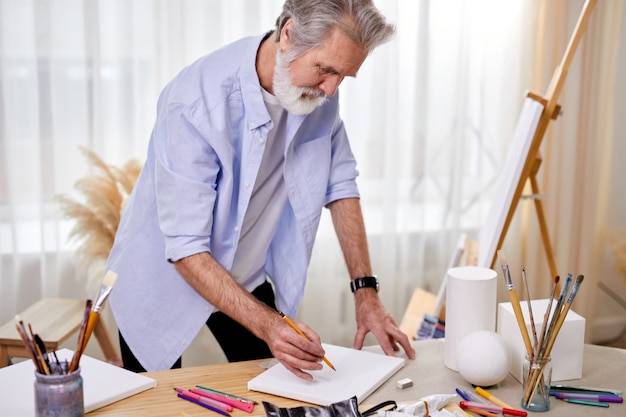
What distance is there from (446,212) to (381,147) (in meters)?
0.48

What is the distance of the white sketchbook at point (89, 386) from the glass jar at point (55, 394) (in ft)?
0.64

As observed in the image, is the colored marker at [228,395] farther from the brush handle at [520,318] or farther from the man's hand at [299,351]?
the brush handle at [520,318]

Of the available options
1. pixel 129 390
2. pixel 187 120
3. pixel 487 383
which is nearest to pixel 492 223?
pixel 487 383

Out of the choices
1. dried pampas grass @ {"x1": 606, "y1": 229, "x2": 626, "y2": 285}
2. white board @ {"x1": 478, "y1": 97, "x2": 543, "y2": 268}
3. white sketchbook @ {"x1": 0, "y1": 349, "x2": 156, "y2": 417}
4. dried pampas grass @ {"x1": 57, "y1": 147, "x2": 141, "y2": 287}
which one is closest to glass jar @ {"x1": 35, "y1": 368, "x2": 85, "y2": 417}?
white sketchbook @ {"x1": 0, "y1": 349, "x2": 156, "y2": 417}

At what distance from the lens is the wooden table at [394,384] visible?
57.6 inches

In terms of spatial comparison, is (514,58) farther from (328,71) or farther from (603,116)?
(328,71)

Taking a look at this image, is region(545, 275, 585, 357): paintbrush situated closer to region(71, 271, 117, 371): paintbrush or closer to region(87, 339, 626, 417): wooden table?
region(87, 339, 626, 417): wooden table

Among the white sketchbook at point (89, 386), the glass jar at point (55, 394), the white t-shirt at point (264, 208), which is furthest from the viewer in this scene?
the white t-shirt at point (264, 208)

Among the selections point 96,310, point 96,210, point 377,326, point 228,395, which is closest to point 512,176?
point 377,326

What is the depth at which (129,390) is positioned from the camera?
151cm

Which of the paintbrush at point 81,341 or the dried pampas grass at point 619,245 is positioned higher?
Answer: the paintbrush at point 81,341

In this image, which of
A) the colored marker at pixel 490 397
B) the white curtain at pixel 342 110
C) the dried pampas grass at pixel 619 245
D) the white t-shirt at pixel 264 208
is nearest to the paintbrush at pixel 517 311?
the colored marker at pixel 490 397

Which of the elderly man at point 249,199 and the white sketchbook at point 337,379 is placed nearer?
the white sketchbook at point 337,379

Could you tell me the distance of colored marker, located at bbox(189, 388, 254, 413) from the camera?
144 cm
